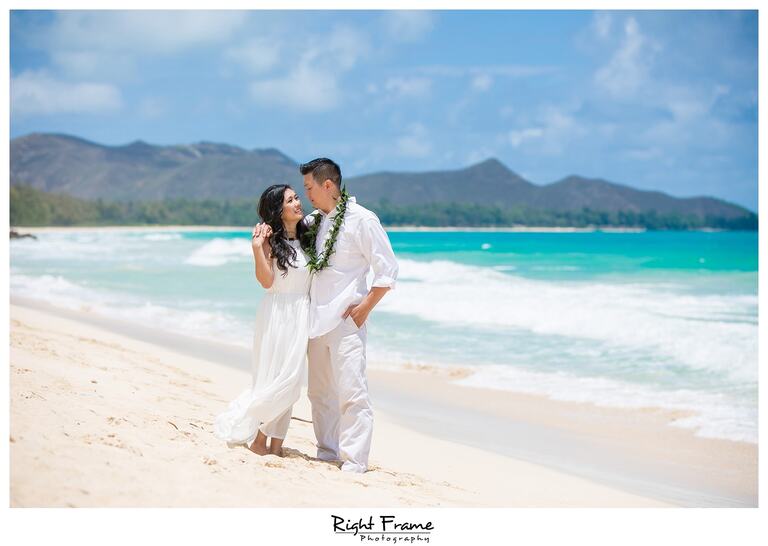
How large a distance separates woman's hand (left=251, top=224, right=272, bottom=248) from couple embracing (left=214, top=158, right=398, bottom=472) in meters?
0.01

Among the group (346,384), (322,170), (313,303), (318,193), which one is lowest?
(346,384)

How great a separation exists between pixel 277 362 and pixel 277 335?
6.1 inches

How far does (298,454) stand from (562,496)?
161 cm

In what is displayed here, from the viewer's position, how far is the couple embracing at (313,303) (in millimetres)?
4406

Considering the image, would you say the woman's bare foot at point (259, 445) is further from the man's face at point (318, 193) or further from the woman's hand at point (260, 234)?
the man's face at point (318, 193)

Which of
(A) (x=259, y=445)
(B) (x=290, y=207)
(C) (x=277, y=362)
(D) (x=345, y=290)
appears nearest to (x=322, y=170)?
(B) (x=290, y=207)

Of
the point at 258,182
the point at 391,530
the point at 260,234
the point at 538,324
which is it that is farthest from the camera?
the point at 258,182

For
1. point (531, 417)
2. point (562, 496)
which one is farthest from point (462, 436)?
point (562, 496)

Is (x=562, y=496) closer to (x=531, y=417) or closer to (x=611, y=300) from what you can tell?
(x=531, y=417)

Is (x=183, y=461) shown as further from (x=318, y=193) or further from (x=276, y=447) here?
(x=318, y=193)

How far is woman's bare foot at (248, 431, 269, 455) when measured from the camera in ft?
14.7

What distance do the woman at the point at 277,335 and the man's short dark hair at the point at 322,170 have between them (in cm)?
15

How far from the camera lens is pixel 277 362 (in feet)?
14.7

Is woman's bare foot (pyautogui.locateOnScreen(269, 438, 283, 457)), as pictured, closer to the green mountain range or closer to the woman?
the woman
